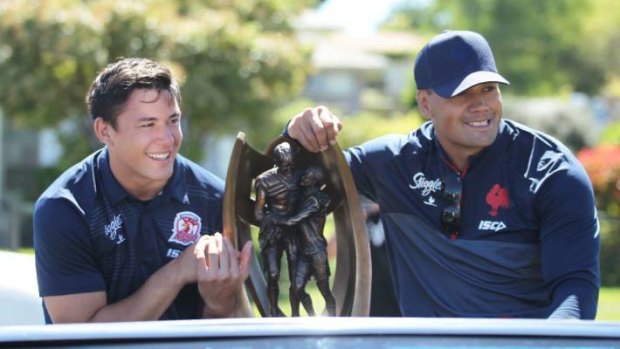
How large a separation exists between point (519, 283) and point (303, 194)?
0.81m

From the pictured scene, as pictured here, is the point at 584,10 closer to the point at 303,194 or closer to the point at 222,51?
the point at 222,51

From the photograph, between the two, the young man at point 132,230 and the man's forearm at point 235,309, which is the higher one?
the young man at point 132,230

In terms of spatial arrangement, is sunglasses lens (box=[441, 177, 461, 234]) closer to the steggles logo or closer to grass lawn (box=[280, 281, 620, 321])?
the steggles logo

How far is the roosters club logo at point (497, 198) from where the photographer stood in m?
3.85

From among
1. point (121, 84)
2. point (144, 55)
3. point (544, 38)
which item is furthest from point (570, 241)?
point (544, 38)

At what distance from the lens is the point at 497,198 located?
3873mm

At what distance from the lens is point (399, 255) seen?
13.3 ft

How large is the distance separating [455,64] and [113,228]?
1280 millimetres

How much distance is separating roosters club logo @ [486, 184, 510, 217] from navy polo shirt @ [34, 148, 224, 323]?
93 centimetres

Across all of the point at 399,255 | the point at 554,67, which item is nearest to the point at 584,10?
the point at 554,67

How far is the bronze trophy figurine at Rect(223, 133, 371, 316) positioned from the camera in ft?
13.1

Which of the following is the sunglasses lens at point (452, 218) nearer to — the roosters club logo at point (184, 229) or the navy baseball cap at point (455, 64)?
the navy baseball cap at point (455, 64)

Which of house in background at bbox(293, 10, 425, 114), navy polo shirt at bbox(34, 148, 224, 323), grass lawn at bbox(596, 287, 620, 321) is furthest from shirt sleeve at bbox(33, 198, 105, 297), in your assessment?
house in background at bbox(293, 10, 425, 114)

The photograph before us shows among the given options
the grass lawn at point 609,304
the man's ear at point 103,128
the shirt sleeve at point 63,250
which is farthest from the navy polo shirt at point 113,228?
the grass lawn at point 609,304
